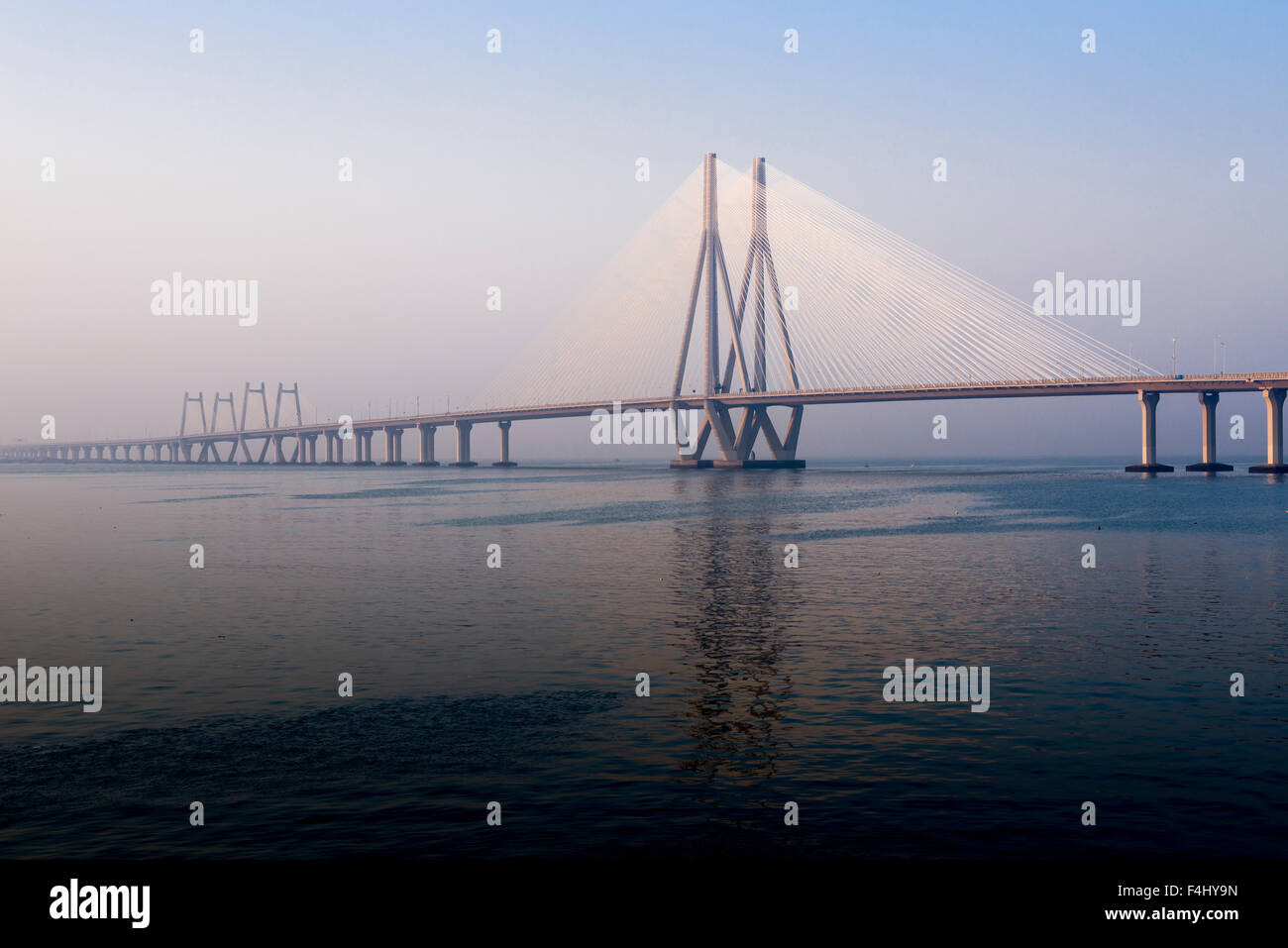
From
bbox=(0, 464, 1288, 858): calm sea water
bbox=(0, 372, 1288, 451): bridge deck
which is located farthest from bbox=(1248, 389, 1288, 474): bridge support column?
bbox=(0, 464, 1288, 858): calm sea water

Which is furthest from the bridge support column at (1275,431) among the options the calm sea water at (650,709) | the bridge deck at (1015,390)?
the calm sea water at (650,709)

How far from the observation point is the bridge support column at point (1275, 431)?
11631 cm

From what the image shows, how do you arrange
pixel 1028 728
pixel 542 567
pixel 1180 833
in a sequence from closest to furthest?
1. pixel 1180 833
2. pixel 1028 728
3. pixel 542 567

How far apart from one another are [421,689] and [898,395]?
329 ft

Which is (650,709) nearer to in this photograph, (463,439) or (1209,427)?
(1209,427)

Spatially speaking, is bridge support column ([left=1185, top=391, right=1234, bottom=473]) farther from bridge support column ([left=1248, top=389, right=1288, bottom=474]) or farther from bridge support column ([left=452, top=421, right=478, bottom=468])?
bridge support column ([left=452, top=421, right=478, bottom=468])

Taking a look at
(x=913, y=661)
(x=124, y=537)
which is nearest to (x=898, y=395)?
(x=124, y=537)

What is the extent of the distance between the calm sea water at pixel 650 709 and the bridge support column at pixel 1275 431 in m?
89.8

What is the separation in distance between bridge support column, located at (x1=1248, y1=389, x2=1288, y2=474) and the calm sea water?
295 ft

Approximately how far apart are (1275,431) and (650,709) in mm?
123952

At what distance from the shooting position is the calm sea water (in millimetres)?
10398

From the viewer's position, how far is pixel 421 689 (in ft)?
55.6
